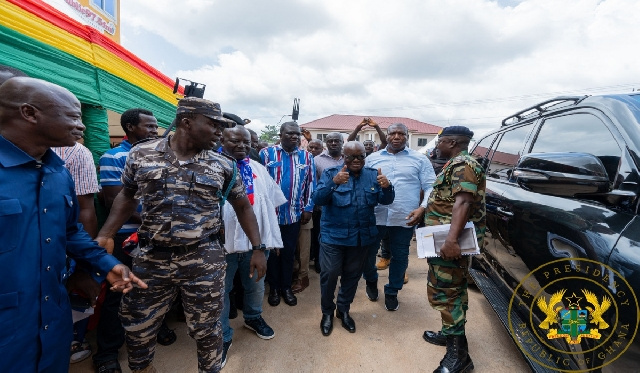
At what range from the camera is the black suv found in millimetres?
1187

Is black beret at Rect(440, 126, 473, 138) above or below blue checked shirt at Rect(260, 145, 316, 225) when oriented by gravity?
above

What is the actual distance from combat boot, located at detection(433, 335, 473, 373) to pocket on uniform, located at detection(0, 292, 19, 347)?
2411mm

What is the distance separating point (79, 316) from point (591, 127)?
3.14 m

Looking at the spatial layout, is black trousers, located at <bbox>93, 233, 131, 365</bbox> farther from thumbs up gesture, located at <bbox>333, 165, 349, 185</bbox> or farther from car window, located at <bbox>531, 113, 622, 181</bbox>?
car window, located at <bbox>531, 113, 622, 181</bbox>

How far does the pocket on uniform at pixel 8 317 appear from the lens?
1013 millimetres

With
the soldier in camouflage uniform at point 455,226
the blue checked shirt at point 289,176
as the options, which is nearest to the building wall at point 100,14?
the blue checked shirt at point 289,176

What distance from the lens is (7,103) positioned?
41.8 inches

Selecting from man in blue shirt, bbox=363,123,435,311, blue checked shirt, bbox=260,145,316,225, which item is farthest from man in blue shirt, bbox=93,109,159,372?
man in blue shirt, bbox=363,123,435,311

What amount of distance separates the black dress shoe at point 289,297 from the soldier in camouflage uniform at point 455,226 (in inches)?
62.7

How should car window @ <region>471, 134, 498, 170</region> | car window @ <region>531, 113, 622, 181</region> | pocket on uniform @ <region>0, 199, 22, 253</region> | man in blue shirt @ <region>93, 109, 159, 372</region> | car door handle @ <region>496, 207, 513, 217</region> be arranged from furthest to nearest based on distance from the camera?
car window @ <region>471, 134, 498, 170</region> → car door handle @ <region>496, 207, 513, 217</region> → man in blue shirt @ <region>93, 109, 159, 372</region> → car window @ <region>531, 113, 622, 181</region> → pocket on uniform @ <region>0, 199, 22, 253</region>

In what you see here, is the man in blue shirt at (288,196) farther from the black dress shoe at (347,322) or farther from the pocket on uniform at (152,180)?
the pocket on uniform at (152,180)

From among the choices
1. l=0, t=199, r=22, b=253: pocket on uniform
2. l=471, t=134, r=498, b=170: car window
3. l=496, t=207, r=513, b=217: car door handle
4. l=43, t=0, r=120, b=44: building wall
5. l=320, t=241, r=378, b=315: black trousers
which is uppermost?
l=43, t=0, r=120, b=44: building wall

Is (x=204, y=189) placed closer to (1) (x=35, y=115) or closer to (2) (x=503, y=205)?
(1) (x=35, y=115)

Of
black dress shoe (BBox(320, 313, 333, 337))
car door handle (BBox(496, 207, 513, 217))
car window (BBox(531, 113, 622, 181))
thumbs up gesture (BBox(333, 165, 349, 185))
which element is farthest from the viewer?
black dress shoe (BBox(320, 313, 333, 337))
